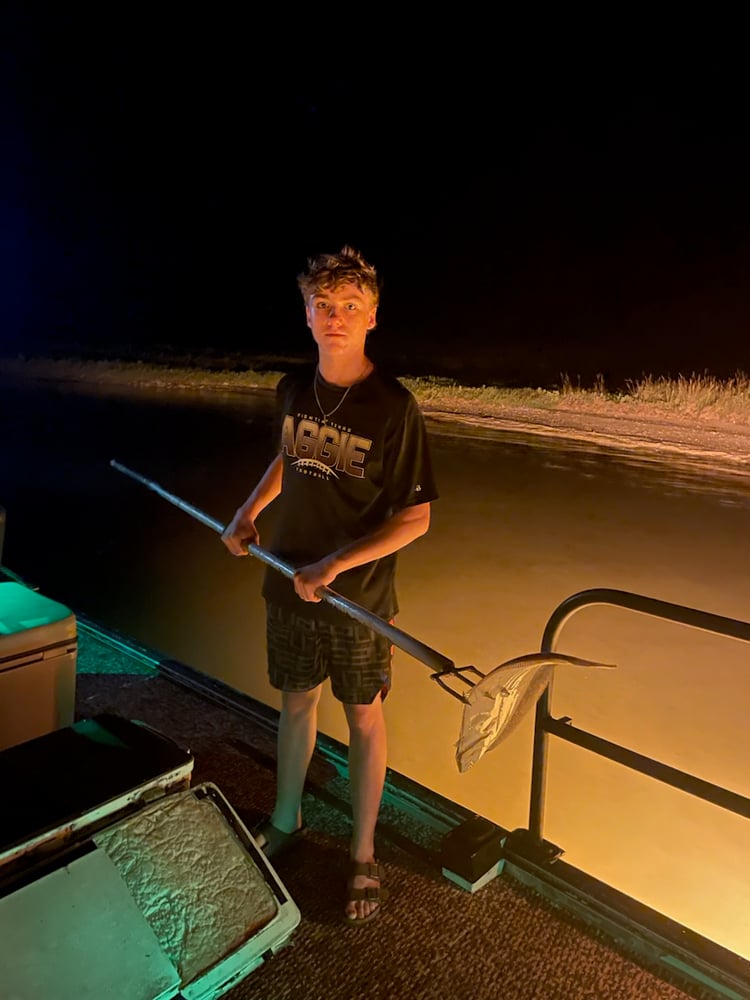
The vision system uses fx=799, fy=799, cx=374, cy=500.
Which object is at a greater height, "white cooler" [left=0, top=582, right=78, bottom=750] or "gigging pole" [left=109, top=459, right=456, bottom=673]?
"gigging pole" [left=109, top=459, right=456, bottom=673]

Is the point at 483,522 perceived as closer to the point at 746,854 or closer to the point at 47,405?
the point at 746,854

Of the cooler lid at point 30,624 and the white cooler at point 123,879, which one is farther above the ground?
the cooler lid at point 30,624

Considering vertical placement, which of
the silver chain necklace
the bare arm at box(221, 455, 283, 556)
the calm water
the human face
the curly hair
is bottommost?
the calm water

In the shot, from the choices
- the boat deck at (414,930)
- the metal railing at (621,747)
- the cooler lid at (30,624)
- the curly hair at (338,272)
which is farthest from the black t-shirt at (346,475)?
the boat deck at (414,930)

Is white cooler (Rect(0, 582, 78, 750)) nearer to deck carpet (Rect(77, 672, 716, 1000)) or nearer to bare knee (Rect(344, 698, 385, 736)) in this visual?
deck carpet (Rect(77, 672, 716, 1000))

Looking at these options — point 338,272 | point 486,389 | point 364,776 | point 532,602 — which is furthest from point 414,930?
point 486,389

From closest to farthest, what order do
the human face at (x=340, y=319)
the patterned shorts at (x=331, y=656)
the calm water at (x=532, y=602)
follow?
the human face at (x=340, y=319) < the patterned shorts at (x=331, y=656) < the calm water at (x=532, y=602)

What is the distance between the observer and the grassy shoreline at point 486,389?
16.2m

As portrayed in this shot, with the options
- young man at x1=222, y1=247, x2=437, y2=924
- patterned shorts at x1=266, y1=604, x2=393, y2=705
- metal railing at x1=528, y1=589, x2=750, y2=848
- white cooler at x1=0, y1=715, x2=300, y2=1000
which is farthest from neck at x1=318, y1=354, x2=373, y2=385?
white cooler at x1=0, y1=715, x2=300, y2=1000

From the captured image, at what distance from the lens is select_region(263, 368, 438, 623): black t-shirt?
2.25 meters

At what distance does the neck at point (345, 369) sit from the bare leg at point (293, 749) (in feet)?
3.20

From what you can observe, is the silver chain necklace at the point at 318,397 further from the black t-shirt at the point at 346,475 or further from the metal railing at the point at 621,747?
the metal railing at the point at 621,747

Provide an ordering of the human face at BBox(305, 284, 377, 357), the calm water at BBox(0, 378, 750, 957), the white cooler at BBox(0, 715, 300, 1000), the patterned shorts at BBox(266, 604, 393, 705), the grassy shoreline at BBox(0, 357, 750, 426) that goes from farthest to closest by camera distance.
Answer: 1. the grassy shoreline at BBox(0, 357, 750, 426)
2. the calm water at BBox(0, 378, 750, 957)
3. the patterned shorts at BBox(266, 604, 393, 705)
4. the human face at BBox(305, 284, 377, 357)
5. the white cooler at BBox(0, 715, 300, 1000)

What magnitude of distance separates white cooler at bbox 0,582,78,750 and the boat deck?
2.33ft
